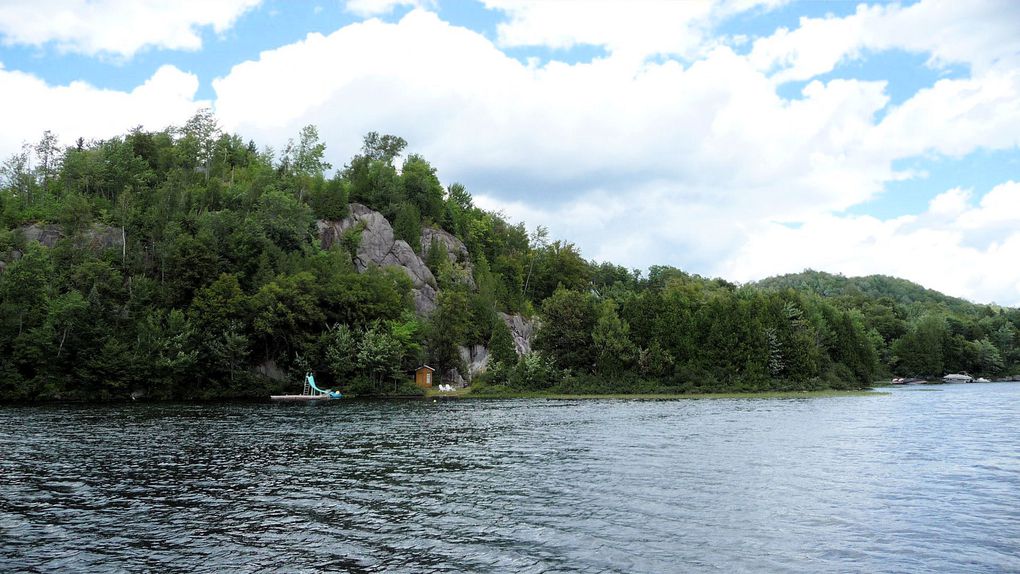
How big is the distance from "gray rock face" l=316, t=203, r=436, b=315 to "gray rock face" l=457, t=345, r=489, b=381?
445 inches

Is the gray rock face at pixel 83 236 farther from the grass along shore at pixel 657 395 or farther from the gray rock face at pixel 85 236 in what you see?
the grass along shore at pixel 657 395

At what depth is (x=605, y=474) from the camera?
29.9 meters

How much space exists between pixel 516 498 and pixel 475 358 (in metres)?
94.0

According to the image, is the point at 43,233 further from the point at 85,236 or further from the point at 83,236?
the point at 83,236

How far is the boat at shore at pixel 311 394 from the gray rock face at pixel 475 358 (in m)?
27.0

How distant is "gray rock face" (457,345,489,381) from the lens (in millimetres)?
114312

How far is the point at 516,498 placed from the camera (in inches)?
993

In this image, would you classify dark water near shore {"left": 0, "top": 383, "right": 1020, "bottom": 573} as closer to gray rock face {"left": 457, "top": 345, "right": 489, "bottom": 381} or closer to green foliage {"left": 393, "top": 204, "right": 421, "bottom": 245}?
gray rock face {"left": 457, "top": 345, "right": 489, "bottom": 381}

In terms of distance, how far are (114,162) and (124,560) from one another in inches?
5325

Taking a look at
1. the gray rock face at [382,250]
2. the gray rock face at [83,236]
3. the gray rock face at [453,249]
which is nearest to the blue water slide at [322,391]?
the gray rock face at [382,250]

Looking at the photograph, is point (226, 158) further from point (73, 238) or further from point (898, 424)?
point (898, 424)

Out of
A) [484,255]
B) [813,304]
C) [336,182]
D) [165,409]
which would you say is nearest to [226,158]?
[336,182]

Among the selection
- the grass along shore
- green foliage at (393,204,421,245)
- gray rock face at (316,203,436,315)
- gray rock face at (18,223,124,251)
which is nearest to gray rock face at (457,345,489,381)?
gray rock face at (316,203,436,315)

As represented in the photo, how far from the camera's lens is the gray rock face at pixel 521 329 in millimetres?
130688
